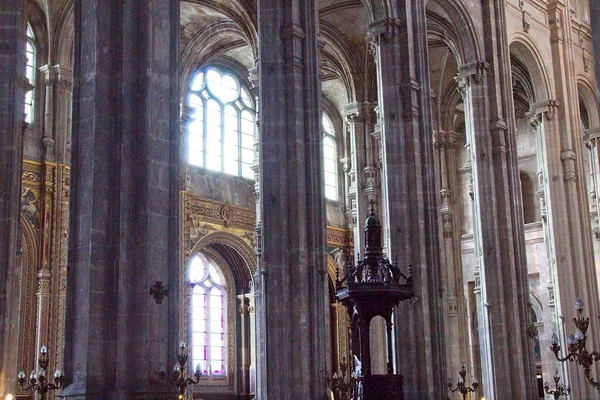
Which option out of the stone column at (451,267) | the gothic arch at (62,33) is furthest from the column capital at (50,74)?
the stone column at (451,267)

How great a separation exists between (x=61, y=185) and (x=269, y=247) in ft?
27.8

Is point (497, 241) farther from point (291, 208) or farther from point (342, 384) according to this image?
point (291, 208)

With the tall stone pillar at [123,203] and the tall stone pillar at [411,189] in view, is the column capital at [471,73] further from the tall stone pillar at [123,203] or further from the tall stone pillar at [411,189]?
the tall stone pillar at [123,203]

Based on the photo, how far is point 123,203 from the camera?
12.1m

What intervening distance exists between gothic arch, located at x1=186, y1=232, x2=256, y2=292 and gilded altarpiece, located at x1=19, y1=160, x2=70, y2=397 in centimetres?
526

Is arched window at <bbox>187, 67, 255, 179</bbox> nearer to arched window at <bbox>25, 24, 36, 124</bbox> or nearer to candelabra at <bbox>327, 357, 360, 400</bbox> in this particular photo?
arched window at <bbox>25, 24, 36, 124</bbox>

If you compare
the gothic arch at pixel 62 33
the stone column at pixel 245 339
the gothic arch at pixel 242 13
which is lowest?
the stone column at pixel 245 339

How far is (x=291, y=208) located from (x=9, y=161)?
6193 millimetres

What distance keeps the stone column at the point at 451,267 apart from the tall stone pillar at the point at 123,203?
729 inches

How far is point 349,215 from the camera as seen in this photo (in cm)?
3184

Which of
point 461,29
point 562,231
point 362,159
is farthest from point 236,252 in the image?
point 562,231

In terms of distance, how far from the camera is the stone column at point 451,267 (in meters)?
30.1

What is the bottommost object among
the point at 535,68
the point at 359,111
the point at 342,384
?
the point at 342,384

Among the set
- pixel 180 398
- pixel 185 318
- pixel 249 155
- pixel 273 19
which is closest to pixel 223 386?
pixel 185 318
